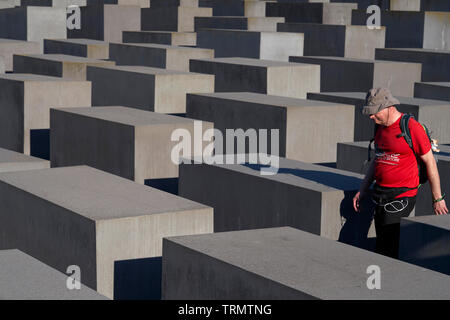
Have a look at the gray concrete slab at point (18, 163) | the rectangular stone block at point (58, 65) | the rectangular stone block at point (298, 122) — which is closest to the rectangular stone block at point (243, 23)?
the rectangular stone block at point (58, 65)

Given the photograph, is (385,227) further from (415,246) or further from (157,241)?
(157,241)

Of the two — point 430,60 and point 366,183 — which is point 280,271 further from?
point 430,60

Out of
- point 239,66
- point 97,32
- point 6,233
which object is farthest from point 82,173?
point 97,32

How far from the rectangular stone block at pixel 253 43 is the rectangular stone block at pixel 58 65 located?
9.29ft

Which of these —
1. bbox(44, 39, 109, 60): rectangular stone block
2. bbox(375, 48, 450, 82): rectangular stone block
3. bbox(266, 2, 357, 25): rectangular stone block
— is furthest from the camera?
bbox(266, 2, 357, 25): rectangular stone block

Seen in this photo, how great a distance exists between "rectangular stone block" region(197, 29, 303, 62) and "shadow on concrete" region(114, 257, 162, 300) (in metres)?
9.32

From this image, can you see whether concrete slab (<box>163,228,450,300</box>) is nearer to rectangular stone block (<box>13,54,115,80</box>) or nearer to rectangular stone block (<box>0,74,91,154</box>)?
rectangular stone block (<box>0,74,91,154</box>)

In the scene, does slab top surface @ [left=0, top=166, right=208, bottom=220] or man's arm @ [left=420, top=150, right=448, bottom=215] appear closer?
man's arm @ [left=420, top=150, right=448, bottom=215]

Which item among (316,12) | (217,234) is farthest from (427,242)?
(316,12)

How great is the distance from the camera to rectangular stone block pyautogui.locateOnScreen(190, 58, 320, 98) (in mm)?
11305

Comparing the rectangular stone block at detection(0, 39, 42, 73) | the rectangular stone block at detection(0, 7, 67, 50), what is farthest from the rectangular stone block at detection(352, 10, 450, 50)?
the rectangular stone block at detection(0, 7, 67, 50)

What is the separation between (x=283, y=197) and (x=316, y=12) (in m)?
14.8

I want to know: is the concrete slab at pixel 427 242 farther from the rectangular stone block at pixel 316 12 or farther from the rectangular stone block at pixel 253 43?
the rectangular stone block at pixel 316 12

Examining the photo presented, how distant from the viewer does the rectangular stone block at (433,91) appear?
10.9 meters
